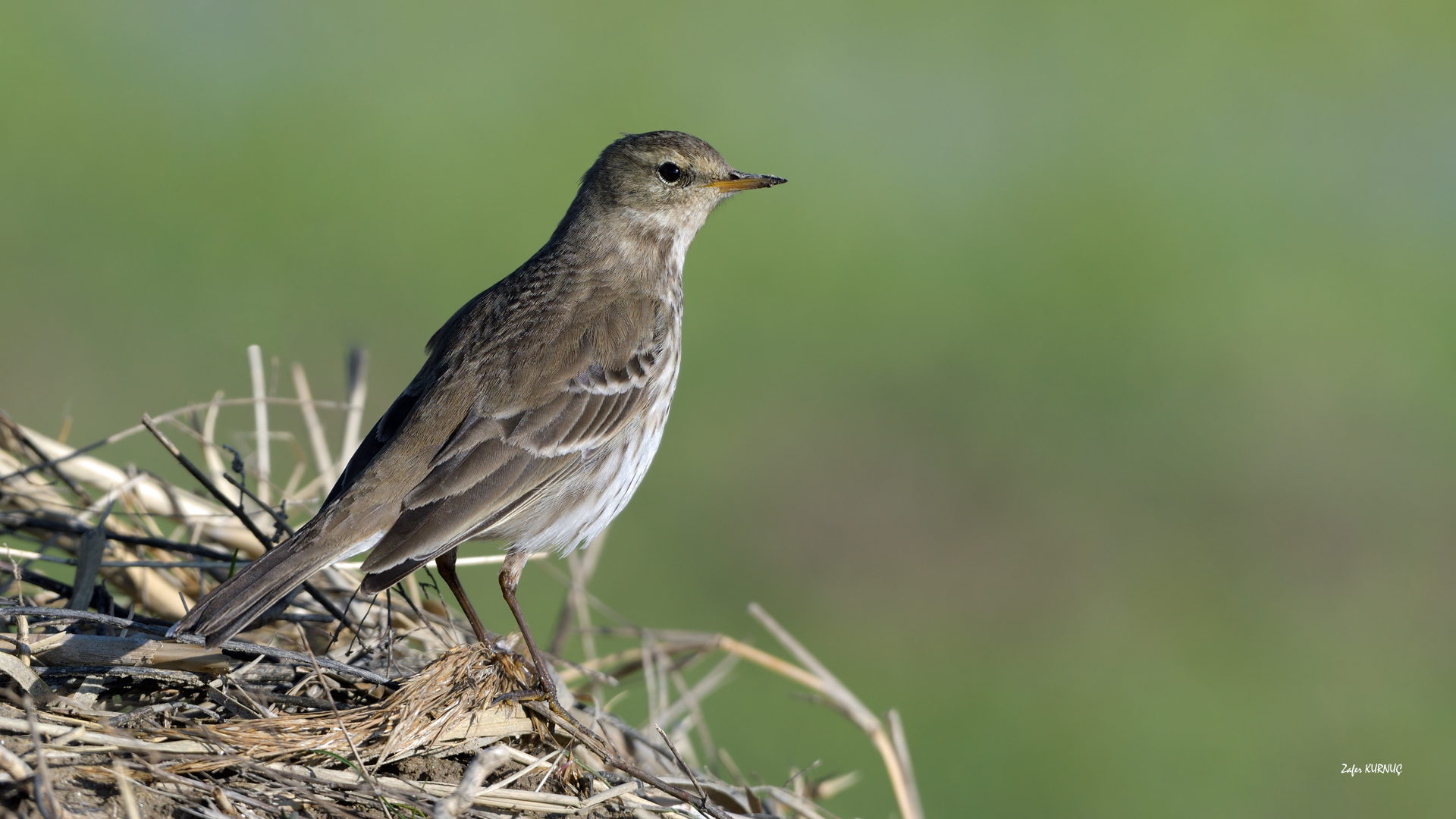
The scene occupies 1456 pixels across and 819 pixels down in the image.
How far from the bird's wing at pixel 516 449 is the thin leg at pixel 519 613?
0.91 feet

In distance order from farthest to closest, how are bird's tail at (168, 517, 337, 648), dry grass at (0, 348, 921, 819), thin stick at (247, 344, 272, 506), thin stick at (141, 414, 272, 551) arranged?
thin stick at (247, 344, 272, 506)
thin stick at (141, 414, 272, 551)
bird's tail at (168, 517, 337, 648)
dry grass at (0, 348, 921, 819)

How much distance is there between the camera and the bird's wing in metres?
4.43

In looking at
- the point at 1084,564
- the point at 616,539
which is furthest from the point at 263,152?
the point at 1084,564

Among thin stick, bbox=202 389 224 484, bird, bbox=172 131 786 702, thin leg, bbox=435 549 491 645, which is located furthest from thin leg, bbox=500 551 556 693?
thin stick, bbox=202 389 224 484

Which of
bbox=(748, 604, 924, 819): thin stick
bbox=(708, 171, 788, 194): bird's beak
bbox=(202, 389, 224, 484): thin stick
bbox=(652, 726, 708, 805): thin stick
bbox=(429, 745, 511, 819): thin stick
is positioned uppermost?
bbox=(708, 171, 788, 194): bird's beak

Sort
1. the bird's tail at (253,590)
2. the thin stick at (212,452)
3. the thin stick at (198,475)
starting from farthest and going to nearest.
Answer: the thin stick at (212,452)
the thin stick at (198,475)
the bird's tail at (253,590)

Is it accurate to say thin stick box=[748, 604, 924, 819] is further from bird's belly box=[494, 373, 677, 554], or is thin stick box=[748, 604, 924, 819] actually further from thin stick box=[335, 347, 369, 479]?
thin stick box=[335, 347, 369, 479]

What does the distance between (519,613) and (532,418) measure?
69 cm

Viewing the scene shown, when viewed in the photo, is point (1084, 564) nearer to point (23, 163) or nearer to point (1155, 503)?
point (1155, 503)

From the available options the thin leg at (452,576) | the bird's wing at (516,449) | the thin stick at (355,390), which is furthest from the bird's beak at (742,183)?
the thin leg at (452,576)

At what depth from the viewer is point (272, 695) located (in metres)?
3.94

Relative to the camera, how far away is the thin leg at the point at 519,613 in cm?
428

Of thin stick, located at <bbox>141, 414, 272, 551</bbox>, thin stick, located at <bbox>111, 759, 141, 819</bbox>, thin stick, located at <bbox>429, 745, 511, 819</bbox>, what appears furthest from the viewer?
thin stick, located at <bbox>141, 414, 272, 551</bbox>

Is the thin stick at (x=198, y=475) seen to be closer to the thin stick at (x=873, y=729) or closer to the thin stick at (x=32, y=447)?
the thin stick at (x=32, y=447)
